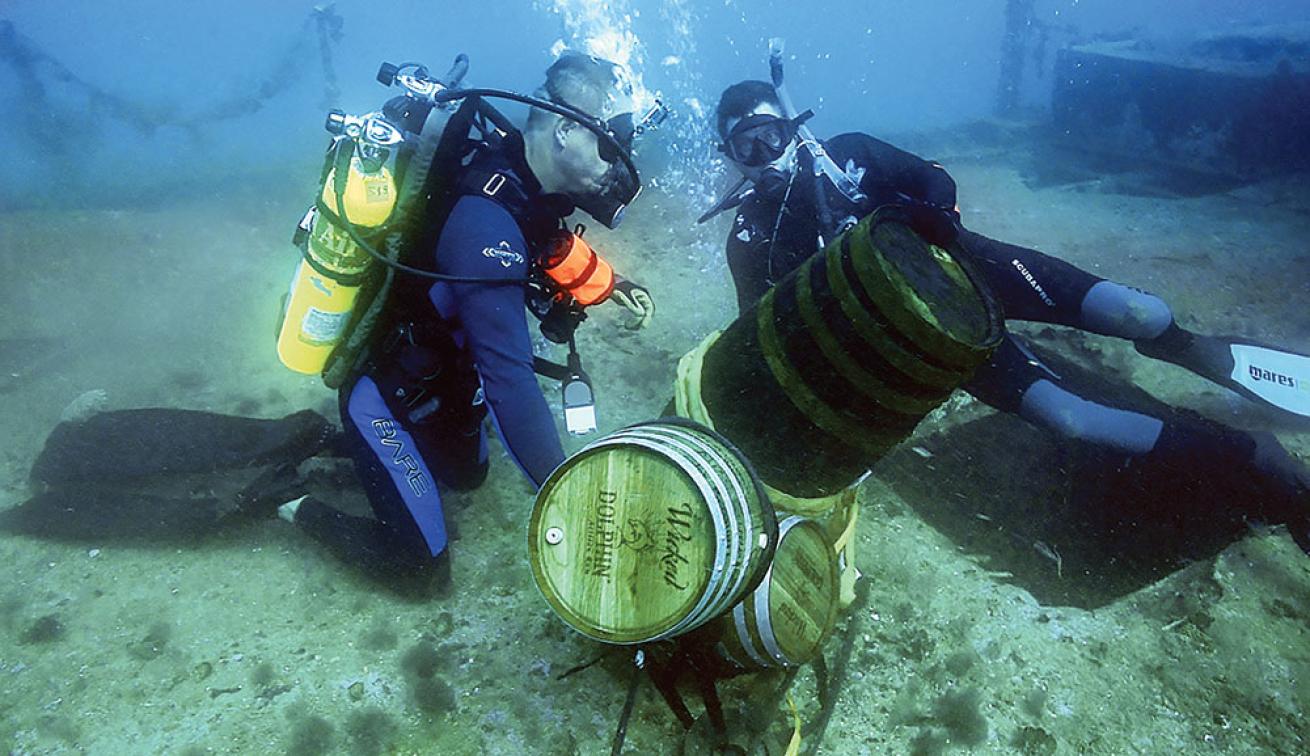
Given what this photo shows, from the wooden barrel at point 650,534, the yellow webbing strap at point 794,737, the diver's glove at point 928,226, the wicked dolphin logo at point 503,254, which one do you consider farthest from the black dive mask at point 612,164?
the yellow webbing strap at point 794,737

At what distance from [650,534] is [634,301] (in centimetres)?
168

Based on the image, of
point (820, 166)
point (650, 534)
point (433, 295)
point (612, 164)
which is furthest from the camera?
point (820, 166)

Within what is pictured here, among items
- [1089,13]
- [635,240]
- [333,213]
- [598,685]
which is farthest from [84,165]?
[1089,13]

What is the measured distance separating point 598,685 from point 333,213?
2.16m

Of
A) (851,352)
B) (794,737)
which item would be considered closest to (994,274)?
(851,352)

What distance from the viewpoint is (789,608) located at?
2.37 meters

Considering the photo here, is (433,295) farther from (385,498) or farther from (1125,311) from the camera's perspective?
(1125,311)

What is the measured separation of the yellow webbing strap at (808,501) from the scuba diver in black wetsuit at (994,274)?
4.07ft

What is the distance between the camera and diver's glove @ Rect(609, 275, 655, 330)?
10.8ft

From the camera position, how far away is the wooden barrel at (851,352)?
1979 millimetres

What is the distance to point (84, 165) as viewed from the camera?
15.4 meters

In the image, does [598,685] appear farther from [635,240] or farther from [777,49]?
[635,240]

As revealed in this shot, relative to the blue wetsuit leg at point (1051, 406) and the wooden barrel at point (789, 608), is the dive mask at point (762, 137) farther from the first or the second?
the wooden barrel at point (789, 608)

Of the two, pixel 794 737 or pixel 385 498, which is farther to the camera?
pixel 385 498
